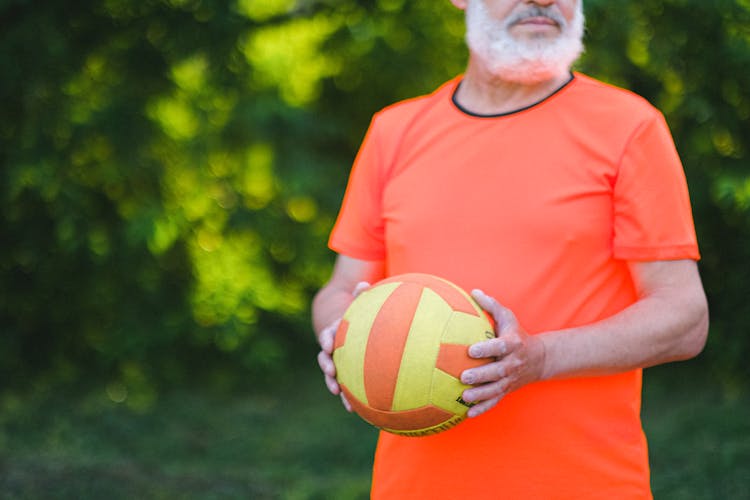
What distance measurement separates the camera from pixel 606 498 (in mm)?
1916

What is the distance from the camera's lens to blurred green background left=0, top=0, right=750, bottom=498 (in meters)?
4.84

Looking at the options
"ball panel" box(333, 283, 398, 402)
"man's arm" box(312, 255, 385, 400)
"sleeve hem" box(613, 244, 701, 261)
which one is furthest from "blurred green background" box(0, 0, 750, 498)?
"ball panel" box(333, 283, 398, 402)

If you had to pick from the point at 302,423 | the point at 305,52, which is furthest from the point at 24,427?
the point at 305,52

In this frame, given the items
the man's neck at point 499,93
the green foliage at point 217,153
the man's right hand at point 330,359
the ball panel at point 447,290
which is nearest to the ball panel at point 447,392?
the ball panel at point 447,290

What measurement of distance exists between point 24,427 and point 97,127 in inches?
88.0

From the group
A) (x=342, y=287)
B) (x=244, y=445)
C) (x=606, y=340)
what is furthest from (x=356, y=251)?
(x=244, y=445)

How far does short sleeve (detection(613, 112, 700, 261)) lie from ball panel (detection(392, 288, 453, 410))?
0.43 meters

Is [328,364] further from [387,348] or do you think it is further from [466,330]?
[466,330]

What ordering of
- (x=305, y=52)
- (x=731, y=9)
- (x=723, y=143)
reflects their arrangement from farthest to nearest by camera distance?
1. (x=305, y=52)
2. (x=723, y=143)
3. (x=731, y=9)

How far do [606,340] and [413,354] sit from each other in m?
0.41

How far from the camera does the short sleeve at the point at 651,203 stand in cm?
188

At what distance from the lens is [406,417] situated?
1.88 m

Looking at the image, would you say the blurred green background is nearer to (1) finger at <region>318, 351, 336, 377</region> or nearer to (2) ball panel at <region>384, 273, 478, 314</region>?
(2) ball panel at <region>384, 273, 478, 314</region>

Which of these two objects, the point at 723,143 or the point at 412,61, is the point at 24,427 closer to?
the point at 412,61
